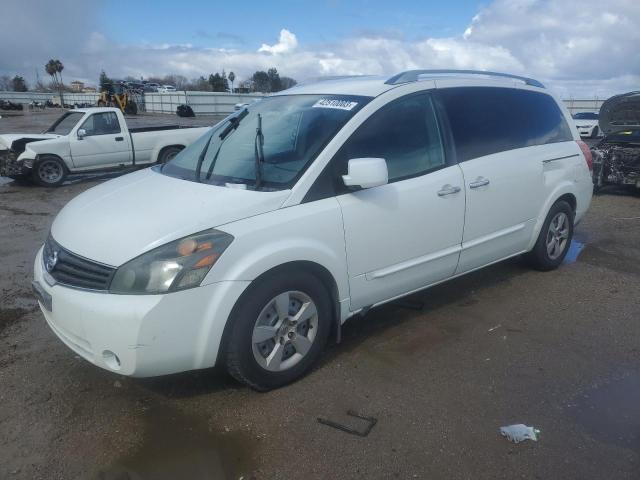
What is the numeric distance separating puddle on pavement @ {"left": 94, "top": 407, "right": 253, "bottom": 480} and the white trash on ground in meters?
1.38

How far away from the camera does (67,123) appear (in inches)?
483

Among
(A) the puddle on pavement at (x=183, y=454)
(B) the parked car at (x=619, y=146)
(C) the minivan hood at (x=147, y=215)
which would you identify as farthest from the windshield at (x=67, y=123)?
(B) the parked car at (x=619, y=146)

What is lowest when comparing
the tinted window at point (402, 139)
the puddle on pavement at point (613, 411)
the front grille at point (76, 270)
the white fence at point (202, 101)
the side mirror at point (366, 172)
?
the puddle on pavement at point (613, 411)

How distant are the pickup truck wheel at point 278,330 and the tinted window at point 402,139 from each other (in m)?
0.88

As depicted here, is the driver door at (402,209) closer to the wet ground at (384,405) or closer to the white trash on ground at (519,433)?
the wet ground at (384,405)

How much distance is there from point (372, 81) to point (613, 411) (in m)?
2.74

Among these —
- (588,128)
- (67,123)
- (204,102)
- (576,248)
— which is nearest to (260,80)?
(204,102)

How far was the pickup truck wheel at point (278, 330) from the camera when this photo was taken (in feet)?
10.1

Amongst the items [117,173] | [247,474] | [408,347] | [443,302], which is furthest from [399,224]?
[117,173]

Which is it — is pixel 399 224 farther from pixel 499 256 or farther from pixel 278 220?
pixel 499 256

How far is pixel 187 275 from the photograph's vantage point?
9.39 ft

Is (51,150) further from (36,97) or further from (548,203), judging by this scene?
(36,97)

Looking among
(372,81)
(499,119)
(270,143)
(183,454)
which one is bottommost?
(183,454)

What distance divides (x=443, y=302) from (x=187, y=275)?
8.55 feet
